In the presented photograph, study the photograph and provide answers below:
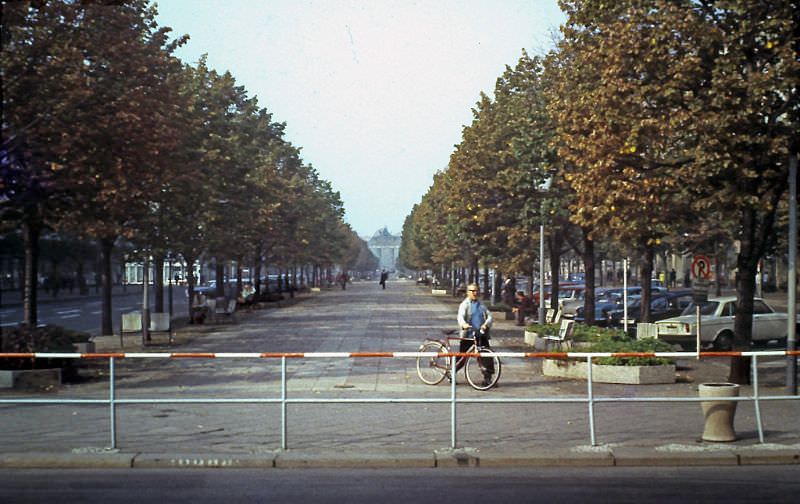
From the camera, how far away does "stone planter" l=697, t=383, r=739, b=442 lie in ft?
40.6

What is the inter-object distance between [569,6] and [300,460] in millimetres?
18302

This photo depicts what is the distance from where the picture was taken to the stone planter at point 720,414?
1237cm

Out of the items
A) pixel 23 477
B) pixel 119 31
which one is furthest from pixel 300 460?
pixel 119 31

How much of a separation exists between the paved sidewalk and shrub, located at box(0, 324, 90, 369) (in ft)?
2.21

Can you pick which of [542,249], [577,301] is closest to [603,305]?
[577,301]

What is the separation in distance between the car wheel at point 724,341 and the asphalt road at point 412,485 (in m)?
17.9

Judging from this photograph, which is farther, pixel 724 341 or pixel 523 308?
pixel 523 308

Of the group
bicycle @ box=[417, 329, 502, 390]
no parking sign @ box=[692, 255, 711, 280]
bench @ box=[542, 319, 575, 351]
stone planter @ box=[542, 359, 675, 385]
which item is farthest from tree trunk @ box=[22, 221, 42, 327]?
no parking sign @ box=[692, 255, 711, 280]

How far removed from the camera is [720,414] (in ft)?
40.6

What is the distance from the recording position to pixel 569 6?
26453mm

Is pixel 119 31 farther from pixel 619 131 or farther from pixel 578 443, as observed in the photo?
pixel 578 443

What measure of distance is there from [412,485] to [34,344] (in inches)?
471

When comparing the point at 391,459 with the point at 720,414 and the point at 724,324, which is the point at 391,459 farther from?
the point at 724,324

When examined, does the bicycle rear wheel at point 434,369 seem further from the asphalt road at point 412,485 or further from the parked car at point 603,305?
the parked car at point 603,305
